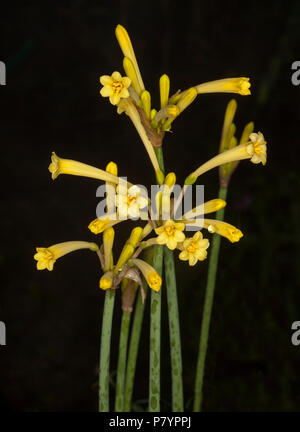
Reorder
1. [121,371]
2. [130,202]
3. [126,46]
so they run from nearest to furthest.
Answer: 1. [130,202]
2. [126,46]
3. [121,371]

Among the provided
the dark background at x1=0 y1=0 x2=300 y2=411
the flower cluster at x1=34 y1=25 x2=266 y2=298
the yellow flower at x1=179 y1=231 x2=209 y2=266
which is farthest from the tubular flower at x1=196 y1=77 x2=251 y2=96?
the dark background at x1=0 y1=0 x2=300 y2=411

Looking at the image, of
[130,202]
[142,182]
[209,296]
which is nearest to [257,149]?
[130,202]

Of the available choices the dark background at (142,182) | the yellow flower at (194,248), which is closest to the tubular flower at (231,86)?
the yellow flower at (194,248)

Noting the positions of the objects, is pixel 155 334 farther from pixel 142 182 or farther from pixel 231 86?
pixel 142 182

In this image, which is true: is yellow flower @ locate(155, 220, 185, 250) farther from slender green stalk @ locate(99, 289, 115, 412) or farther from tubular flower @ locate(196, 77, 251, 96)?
tubular flower @ locate(196, 77, 251, 96)

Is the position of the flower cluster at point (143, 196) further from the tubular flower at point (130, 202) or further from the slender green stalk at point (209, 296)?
the slender green stalk at point (209, 296)
